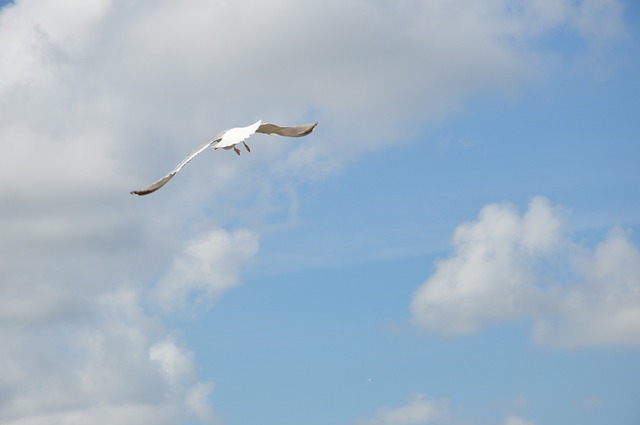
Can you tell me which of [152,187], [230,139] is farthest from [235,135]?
[152,187]

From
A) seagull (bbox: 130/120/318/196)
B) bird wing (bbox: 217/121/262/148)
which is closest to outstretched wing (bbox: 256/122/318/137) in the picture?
seagull (bbox: 130/120/318/196)

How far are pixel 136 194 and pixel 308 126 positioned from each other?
19154mm

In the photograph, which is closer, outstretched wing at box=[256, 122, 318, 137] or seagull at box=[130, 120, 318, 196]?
seagull at box=[130, 120, 318, 196]

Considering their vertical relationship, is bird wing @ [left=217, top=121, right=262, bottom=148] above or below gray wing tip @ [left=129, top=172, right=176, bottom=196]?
above

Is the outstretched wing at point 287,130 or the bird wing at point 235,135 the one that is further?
the outstretched wing at point 287,130

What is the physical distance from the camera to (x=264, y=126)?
257 ft

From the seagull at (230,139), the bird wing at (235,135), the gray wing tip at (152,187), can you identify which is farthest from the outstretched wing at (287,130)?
the gray wing tip at (152,187)

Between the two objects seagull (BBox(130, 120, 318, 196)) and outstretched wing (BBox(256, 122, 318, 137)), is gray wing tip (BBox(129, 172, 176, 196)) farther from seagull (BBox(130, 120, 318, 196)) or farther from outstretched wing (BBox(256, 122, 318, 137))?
outstretched wing (BBox(256, 122, 318, 137))

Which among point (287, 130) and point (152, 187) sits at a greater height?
point (287, 130)

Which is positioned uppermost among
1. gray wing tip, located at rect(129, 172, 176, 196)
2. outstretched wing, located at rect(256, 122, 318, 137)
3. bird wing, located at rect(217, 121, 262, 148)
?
outstretched wing, located at rect(256, 122, 318, 137)

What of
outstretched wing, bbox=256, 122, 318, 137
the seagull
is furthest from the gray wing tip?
outstretched wing, bbox=256, 122, 318, 137

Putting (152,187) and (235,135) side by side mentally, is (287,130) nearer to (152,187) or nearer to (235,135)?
(235,135)

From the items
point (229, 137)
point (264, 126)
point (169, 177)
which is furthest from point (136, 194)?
point (264, 126)

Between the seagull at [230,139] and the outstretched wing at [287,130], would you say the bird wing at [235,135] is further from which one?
the outstretched wing at [287,130]
